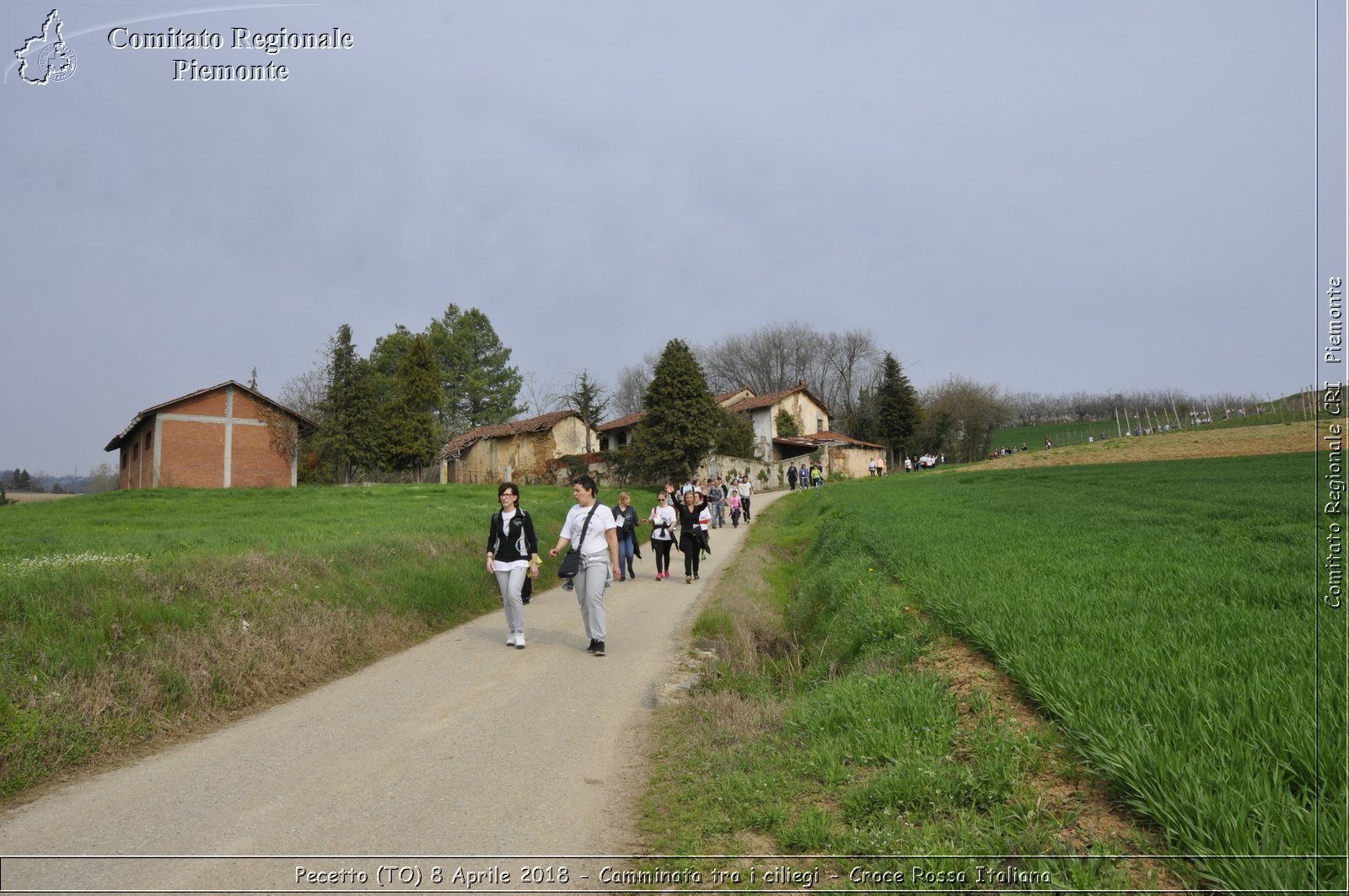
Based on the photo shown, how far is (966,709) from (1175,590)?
9.94ft

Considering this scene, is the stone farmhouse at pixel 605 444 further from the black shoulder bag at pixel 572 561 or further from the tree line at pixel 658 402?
the black shoulder bag at pixel 572 561

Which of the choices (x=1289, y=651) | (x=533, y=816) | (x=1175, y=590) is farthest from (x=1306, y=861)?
(x=1175, y=590)

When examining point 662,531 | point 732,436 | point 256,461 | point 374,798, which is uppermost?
point 732,436

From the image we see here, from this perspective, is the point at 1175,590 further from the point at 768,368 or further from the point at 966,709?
the point at 768,368

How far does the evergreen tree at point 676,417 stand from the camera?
47.5 m

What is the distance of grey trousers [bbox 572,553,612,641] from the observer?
878 centimetres

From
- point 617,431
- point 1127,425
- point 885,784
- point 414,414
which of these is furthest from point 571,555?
point 1127,425

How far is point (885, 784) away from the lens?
392 cm

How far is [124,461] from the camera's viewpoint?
150 feet

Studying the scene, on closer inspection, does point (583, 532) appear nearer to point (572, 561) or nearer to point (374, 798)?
point (572, 561)

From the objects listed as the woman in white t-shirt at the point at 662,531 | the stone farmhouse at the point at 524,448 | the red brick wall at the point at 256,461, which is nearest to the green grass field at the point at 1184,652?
the woman in white t-shirt at the point at 662,531

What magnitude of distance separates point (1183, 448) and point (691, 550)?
38.3 m

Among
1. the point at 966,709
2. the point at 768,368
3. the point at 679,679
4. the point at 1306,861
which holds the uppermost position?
the point at 768,368

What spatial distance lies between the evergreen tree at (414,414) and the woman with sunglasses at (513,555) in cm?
4271
